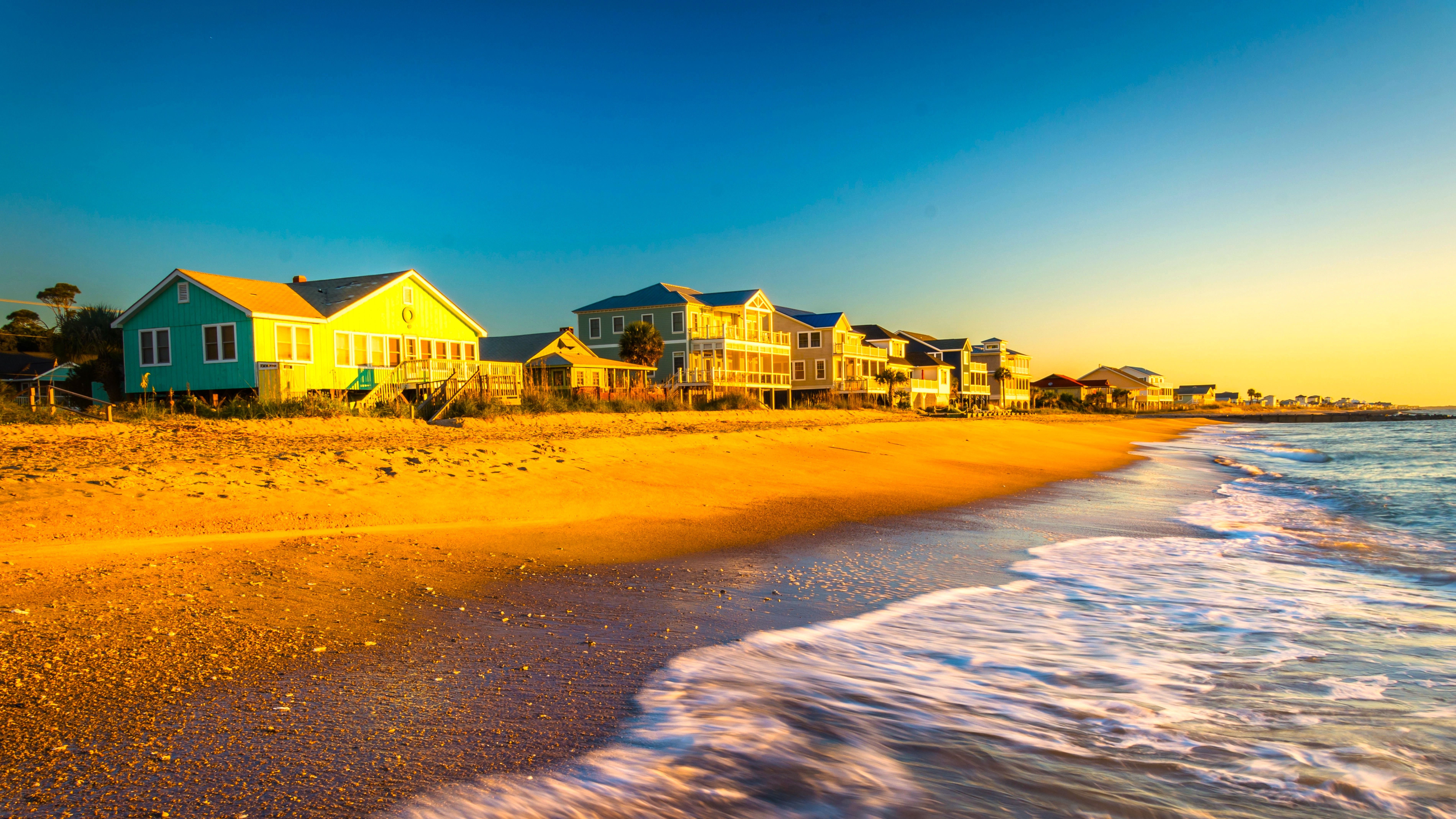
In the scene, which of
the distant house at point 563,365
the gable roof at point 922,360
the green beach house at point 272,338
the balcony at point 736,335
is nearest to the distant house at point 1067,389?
the gable roof at point 922,360

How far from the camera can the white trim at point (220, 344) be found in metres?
27.0

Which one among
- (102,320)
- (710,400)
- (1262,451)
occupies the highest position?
(102,320)

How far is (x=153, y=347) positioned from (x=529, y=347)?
18.6 m

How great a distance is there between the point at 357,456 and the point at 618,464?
16.1 feet

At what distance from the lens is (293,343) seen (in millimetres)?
27828

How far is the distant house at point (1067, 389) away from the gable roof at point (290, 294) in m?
97.1

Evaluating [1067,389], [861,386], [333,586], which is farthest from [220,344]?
[1067,389]

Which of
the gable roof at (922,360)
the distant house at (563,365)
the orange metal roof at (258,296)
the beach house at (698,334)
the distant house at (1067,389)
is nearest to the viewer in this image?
the orange metal roof at (258,296)

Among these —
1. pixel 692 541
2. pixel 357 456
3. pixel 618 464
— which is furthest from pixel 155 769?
pixel 618 464

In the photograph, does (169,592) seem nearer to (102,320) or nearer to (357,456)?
(357,456)

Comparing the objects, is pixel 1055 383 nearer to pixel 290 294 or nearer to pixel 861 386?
pixel 861 386

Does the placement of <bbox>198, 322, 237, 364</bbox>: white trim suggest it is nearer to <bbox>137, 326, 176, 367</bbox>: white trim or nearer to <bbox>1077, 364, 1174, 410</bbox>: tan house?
<bbox>137, 326, 176, 367</bbox>: white trim

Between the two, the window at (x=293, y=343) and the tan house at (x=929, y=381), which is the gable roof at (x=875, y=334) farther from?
the window at (x=293, y=343)

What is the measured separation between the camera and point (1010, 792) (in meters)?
4.11
